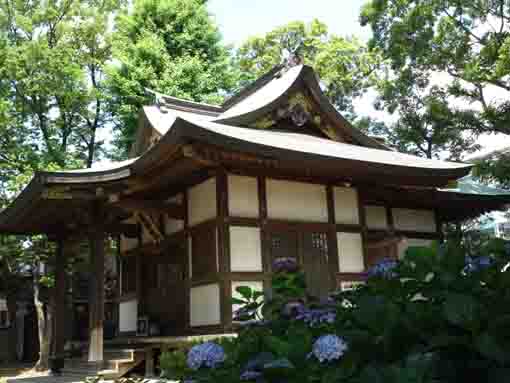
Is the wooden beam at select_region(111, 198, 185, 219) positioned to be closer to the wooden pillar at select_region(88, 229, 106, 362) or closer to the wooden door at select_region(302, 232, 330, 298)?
the wooden pillar at select_region(88, 229, 106, 362)

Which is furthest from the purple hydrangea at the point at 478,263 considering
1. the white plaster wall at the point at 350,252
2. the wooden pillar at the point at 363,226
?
the wooden pillar at the point at 363,226

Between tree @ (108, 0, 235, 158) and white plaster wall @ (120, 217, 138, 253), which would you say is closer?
white plaster wall @ (120, 217, 138, 253)

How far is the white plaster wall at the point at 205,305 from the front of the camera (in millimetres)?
7996

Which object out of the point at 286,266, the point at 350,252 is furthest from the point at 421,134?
the point at 286,266

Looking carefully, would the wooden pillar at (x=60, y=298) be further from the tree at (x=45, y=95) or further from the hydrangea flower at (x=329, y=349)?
the hydrangea flower at (x=329, y=349)

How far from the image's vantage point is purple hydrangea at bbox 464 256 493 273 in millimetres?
1830

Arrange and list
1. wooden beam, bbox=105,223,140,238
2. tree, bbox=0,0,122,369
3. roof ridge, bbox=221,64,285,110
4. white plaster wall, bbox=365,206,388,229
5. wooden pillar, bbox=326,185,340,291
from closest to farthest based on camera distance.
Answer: wooden pillar, bbox=326,185,340,291
white plaster wall, bbox=365,206,388,229
wooden beam, bbox=105,223,140,238
roof ridge, bbox=221,64,285,110
tree, bbox=0,0,122,369

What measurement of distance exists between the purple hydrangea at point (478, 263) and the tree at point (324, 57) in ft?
68.3

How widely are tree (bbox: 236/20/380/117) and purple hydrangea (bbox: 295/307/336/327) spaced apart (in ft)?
68.4

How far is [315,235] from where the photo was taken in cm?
898

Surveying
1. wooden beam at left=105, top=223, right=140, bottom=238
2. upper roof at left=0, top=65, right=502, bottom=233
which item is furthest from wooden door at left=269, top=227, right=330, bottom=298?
wooden beam at left=105, top=223, right=140, bottom=238

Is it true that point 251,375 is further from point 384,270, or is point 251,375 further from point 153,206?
point 153,206

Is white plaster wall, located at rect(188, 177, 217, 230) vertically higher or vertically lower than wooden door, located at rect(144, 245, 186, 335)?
higher

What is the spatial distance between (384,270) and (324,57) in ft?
73.2
